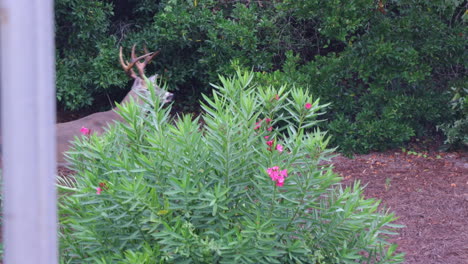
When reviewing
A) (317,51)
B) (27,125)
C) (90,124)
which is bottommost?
(90,124)

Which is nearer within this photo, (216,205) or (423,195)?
(216,205)

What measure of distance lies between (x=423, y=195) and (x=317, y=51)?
3.96 metres

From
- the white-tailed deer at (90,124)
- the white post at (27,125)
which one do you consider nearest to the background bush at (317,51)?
the white-tailed deer at (90,124)

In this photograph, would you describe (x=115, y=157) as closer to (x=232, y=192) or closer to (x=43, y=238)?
(x=232, y=192)

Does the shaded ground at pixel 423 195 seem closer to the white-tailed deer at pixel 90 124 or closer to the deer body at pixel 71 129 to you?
the white-tailed deer at pixel 90 124

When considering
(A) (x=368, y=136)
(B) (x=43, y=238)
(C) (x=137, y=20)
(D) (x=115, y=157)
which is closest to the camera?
(B) (x=43, y=238)

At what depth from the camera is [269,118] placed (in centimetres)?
365

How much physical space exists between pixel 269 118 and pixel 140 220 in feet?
3.44

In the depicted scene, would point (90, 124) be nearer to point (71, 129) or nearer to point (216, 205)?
point (71, 129)

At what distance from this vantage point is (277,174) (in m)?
3.05

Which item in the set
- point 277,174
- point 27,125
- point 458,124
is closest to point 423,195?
point 458,124

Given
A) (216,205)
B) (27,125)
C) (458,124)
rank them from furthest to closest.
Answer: (458,124) < (216,205) < (27,125)

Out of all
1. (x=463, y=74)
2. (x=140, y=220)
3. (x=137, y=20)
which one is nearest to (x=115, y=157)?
(x=140, y=220)

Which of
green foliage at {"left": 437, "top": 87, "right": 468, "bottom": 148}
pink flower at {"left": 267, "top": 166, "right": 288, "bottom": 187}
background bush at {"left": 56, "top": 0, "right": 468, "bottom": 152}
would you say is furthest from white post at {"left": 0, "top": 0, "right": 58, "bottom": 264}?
green foliage at {"left": 437, "top": 87, "right": 468, "bottom": 148}
